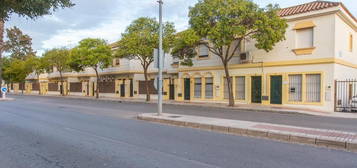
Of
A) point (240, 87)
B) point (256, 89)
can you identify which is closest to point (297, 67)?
point (256, 89)

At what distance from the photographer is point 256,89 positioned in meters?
18.8

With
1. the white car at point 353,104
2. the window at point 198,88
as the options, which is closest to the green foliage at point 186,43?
the window at point 198,88

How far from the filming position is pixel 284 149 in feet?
20.4

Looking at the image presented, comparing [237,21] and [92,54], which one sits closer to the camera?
[237,21]

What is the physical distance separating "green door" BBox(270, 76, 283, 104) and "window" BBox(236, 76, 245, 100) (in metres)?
2.37

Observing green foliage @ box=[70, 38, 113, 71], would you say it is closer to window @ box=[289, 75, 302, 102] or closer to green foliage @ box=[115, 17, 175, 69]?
green foliage @ box=[115, 17, 175, 69]

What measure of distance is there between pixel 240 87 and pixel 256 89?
1475mm

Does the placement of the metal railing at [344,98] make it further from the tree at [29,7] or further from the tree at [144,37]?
the tree at [29,7]

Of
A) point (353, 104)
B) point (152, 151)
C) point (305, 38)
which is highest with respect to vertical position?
point (305, 38)

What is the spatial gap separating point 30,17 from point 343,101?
62.0 ft

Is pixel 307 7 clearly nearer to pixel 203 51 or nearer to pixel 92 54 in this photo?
pixel 203 51

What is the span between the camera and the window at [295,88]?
16812mm

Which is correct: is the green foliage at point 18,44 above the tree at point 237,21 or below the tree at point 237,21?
above

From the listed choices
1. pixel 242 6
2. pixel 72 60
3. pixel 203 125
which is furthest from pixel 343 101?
pixel 72 60
